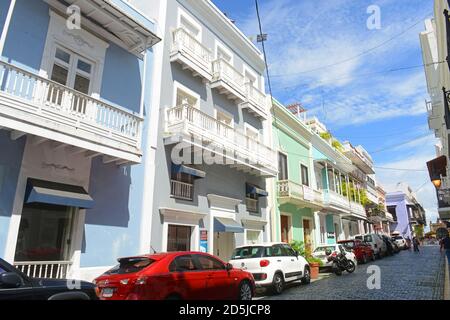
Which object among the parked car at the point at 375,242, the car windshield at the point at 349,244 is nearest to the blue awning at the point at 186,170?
the car windshield at the point at 349,244

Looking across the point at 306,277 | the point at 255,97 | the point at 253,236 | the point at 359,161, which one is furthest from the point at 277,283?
the point at 359,161

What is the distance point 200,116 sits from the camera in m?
12.9

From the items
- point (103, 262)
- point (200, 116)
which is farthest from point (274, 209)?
point (103, 262)

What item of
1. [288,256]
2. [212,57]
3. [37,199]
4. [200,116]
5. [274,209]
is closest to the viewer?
[37,199]

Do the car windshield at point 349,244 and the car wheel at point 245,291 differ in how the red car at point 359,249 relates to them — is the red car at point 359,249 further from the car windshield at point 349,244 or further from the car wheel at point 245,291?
the car wheel at point 245,291

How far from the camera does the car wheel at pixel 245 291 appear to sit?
8.69 meters

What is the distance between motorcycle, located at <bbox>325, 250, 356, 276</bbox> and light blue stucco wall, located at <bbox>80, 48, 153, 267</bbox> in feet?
30.2

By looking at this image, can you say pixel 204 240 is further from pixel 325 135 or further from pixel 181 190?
pixel 325 135

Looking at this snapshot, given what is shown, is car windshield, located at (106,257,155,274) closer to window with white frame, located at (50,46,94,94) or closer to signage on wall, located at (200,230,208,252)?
window with white frame, located at (50,46,94,94)

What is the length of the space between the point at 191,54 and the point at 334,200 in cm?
1624

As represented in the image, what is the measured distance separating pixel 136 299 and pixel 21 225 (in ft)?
13.7

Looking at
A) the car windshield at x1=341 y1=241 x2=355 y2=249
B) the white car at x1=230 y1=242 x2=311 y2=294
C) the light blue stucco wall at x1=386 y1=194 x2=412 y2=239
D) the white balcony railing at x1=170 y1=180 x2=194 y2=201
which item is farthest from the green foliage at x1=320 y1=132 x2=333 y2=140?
the light blue stucco wall at x1=386 y1=194 x2=412 y2=239

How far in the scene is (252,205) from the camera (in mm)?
17172
